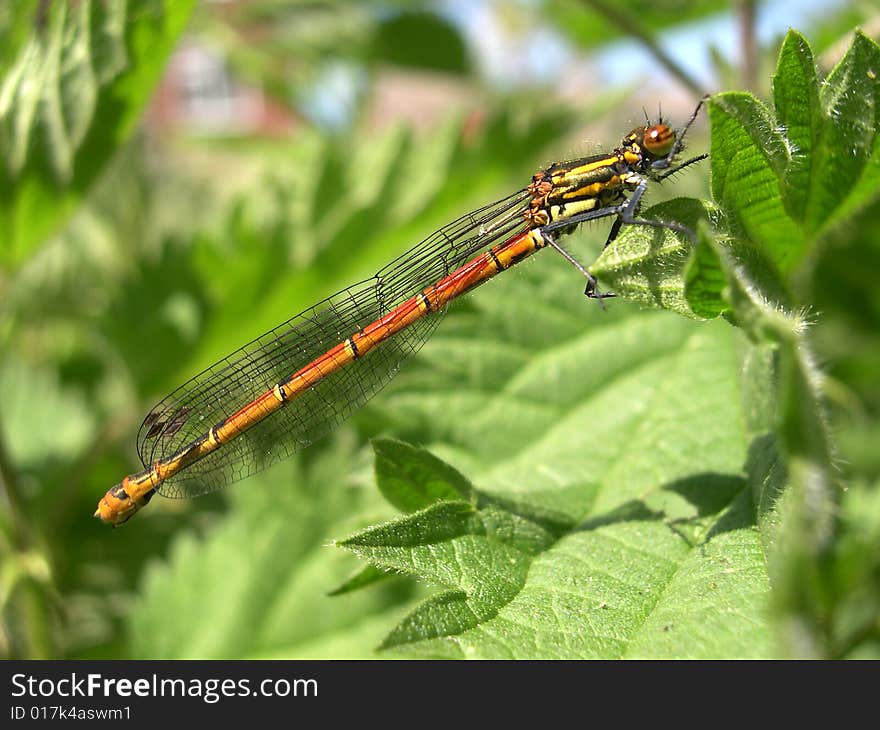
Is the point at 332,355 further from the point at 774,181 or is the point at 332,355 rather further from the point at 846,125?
the point at 846,125

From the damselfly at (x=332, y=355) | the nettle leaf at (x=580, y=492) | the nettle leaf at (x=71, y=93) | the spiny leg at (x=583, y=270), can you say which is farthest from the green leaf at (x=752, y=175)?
the nettle leaf at (x=71, y=93)

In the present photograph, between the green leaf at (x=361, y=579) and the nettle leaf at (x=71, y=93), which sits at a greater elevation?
the nettle leaf at (x=71, y=93)

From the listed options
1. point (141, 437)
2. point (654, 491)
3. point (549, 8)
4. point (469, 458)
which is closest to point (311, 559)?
point (141, 437)

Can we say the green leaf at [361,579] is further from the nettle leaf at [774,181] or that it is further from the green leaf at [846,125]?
the green leaf at [846,125]

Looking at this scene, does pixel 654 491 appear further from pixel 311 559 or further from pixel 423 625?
pixel 311 559

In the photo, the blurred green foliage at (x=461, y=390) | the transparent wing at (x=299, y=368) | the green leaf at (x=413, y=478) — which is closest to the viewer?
the blurred green foliage at (x=461, y=390)

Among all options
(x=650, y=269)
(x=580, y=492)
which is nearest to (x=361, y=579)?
(x=580, y=492)
